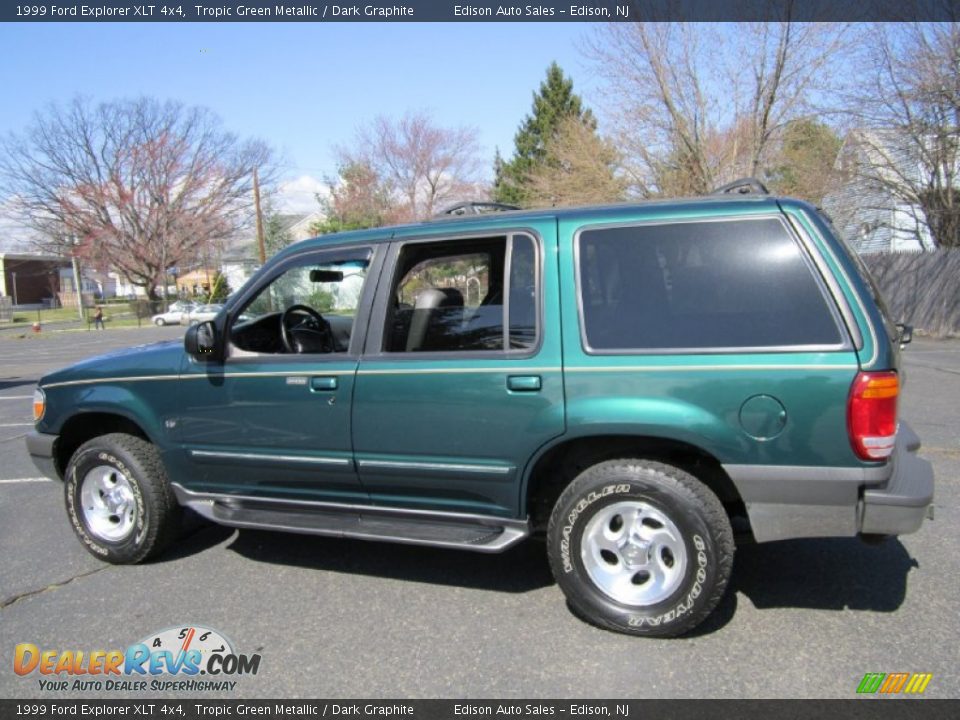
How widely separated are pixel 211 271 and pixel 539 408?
185ft

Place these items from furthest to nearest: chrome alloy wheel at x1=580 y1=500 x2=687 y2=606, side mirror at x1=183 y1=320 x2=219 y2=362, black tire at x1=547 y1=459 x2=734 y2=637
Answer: side mirror at x1=183 y1=320 x2=219 y2=362, chrome alloy wheel at x1=580 y1=500 x2=687 y2=606, black tire at x1=547 y1=459 x2=734 y2=637

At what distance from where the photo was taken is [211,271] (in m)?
54.7

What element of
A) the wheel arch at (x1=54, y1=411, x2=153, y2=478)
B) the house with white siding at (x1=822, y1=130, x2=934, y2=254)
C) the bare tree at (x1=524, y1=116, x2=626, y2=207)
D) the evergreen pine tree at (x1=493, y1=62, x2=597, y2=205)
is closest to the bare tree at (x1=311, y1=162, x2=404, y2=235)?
the evergreen pine tree at (x1=493, y1=62, x2=597, y2=205)

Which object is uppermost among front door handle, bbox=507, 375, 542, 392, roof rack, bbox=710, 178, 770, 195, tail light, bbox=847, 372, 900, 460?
roof rack, bbox=710, 178, 770, 195

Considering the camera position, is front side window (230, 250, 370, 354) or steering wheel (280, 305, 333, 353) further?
steering wheel (280, 305, 333, 353)

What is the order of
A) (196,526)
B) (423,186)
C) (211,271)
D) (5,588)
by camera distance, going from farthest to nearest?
(211,271), (423,186), (196,526), (5,588)

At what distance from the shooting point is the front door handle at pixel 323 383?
3482mm

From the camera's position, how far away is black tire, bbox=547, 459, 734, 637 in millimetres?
2918

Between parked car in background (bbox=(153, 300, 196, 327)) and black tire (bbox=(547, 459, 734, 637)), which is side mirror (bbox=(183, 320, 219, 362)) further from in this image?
parked car in background (bbox=(153, 300, 196, 327))

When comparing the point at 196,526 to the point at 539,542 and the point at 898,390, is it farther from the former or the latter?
the point at 898,390

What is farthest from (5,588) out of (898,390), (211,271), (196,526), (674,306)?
(211,271)

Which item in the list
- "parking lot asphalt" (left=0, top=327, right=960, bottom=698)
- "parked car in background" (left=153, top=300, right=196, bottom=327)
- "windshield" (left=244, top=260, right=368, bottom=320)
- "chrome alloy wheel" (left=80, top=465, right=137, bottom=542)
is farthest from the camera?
"parked car in background" (left=153, top=300, right=196, bottom=327)

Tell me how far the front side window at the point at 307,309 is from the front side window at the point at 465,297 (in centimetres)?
26

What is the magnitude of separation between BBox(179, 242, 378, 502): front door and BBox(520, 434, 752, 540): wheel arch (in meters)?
0.92
